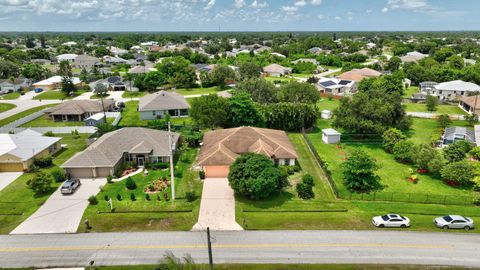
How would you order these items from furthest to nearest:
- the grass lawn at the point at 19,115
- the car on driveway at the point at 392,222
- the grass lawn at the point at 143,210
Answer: the grass lawn at the point at 19,115 → the grass lawn at the point at 143,210 → the car on driveway at the point at 392,222

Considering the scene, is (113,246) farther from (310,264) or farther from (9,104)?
(9,104)

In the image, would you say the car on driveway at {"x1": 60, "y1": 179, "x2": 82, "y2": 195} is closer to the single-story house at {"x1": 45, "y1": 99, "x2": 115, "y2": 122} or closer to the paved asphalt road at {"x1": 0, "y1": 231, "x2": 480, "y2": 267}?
the paved asphalt road at {"x1": 0, "y1": 231, "x2": 480, "y2": 267}

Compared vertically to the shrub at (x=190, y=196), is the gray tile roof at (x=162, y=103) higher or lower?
higher

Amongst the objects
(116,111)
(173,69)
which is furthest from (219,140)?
(173,69)

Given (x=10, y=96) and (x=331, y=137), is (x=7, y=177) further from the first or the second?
(x=10, y=96)

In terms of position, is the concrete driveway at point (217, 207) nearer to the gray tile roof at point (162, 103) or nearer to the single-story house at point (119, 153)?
Result: the single-story house at point (119, 153)

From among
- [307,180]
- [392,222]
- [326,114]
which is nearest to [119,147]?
[307,180]

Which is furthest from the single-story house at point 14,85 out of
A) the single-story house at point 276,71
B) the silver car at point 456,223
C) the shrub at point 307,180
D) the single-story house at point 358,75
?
the silver car at point 456,223
